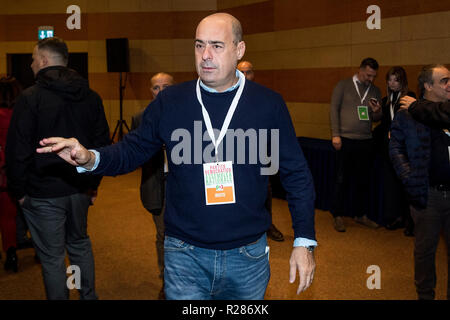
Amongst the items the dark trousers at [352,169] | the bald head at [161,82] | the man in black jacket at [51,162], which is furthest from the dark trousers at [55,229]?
the dark trousers at [352,169]

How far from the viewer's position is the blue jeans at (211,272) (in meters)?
1.83

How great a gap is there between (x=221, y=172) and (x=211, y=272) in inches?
14.9

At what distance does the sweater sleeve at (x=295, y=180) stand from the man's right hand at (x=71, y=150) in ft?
2.43

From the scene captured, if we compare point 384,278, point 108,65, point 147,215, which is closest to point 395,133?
point 384,278

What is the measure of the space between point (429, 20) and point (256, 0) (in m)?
3.49

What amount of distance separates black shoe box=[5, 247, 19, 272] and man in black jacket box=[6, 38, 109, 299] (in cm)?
147

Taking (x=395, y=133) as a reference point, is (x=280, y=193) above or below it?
below

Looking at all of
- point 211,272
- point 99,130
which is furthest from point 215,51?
point 99,130

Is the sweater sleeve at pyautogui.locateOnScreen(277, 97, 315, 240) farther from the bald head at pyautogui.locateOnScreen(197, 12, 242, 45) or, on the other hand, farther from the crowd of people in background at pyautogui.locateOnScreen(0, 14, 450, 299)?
the bald head at pyautogui.locateOnScreen(197, 12, 242, 45)

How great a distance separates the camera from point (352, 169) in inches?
215

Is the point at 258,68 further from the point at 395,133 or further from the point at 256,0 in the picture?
the point at 395,133

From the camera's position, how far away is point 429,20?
5.83 meters

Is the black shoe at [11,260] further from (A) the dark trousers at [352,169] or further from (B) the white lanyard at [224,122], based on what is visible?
(A) the dark trousers at [352,169]

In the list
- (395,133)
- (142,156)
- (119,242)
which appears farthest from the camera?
(119,242)
